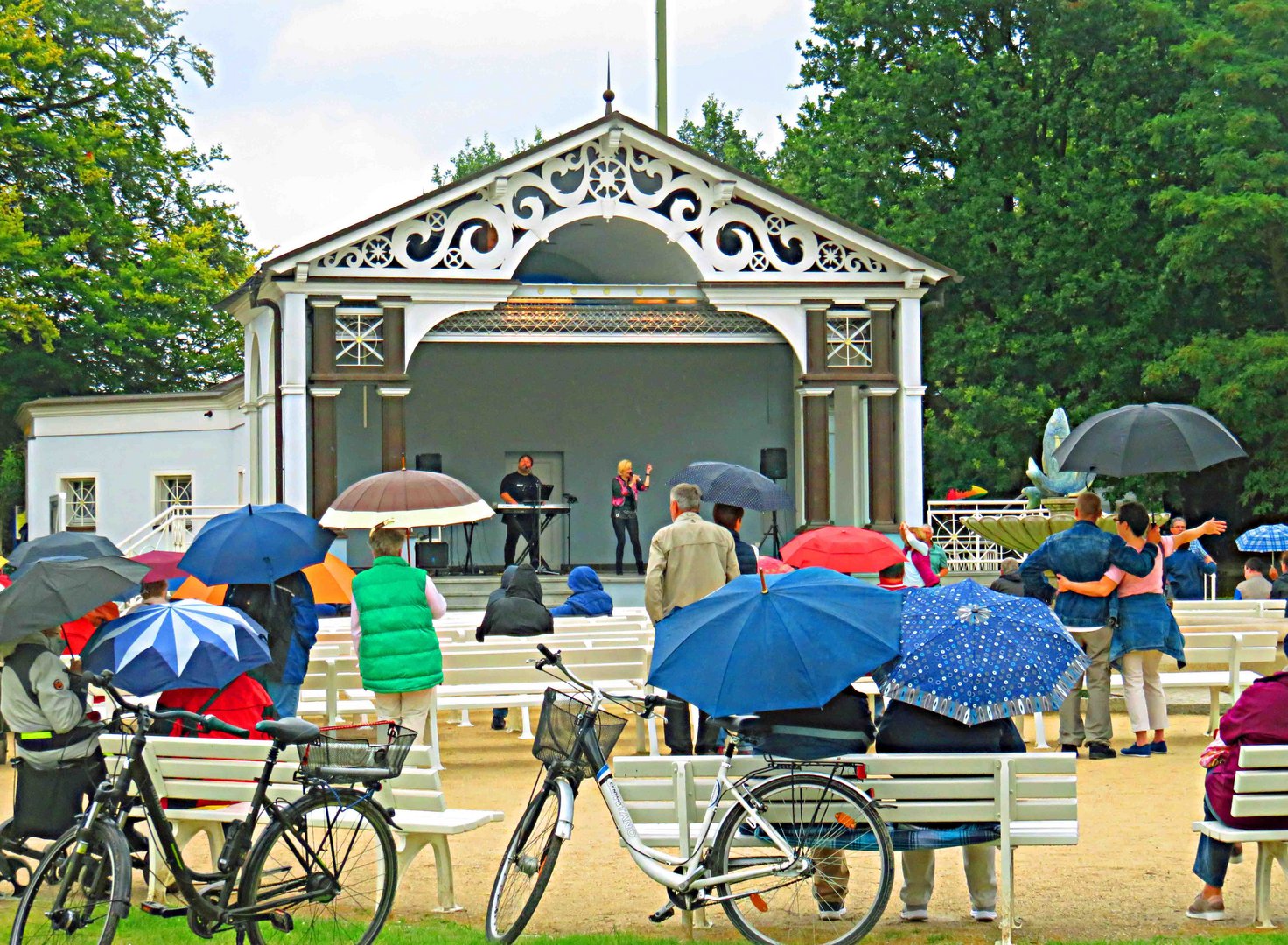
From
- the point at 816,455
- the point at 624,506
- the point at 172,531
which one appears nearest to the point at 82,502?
the point at 172,531

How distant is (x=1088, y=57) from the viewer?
34719mm

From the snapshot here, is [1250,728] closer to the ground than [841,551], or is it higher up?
closer to the ground

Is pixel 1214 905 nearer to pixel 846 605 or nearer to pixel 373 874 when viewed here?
pixel 846 605

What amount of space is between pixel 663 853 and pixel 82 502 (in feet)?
85.0

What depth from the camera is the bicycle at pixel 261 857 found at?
5930 mm

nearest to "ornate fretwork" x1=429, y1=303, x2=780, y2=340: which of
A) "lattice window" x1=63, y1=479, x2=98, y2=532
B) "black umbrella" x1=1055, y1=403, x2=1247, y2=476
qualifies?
"lattice window" x1=63, y1=479, x2=98, y2=532

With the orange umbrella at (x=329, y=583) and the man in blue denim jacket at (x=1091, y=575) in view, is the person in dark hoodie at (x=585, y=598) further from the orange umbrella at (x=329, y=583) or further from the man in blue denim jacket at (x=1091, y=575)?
the man in blue denim jacket at (x=1091, y=575)

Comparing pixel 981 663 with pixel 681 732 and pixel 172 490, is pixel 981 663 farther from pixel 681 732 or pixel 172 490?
pixel 172 490

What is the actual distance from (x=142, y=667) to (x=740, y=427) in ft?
70.0

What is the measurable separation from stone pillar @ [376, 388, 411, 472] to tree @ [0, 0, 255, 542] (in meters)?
14.5

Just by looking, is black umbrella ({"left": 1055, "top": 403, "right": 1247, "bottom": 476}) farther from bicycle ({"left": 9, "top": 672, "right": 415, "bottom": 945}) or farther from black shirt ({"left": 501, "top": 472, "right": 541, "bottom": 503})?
black shirt ({"left": 501, "top": 472, "right": 541, "bottom": 503})

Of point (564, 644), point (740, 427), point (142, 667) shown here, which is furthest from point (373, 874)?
point (740, 427)

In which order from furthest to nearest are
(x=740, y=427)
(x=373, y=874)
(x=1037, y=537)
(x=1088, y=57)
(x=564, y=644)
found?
1. (x=1088, y=57)
2. (x=740, y=427)
3. (x=1037, y=537)
4. (x=564, y=644)
5. (x=373, y=874)

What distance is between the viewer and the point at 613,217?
75.1ft
